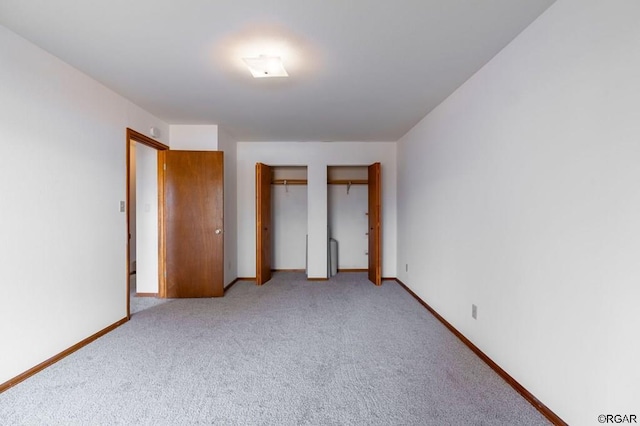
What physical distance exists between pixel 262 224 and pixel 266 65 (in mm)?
2845

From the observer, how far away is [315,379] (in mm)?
2014

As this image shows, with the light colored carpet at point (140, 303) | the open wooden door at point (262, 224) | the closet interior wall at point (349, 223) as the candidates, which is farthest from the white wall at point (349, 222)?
the light colored carpet at point (140, 303)

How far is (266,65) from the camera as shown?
6.93ft

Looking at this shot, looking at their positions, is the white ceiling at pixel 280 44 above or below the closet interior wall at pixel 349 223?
above

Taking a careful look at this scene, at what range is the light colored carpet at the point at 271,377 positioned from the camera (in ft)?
5.44

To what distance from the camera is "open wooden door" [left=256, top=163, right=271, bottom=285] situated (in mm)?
4477

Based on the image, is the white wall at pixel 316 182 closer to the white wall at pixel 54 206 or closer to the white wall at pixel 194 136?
the white wall at pixel 194 136

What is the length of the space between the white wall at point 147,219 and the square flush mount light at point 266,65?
8.22ft

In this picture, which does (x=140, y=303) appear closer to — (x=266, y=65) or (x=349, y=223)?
(x=266, y=65)

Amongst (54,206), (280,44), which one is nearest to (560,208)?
(280,44)

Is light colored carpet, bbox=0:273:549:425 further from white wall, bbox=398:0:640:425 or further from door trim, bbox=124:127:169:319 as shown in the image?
door trim, bbox=124:127:169:319

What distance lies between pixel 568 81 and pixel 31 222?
356 cm

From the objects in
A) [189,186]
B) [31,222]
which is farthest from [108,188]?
[189,186]

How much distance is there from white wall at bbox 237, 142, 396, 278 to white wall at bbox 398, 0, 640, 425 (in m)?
2.33
